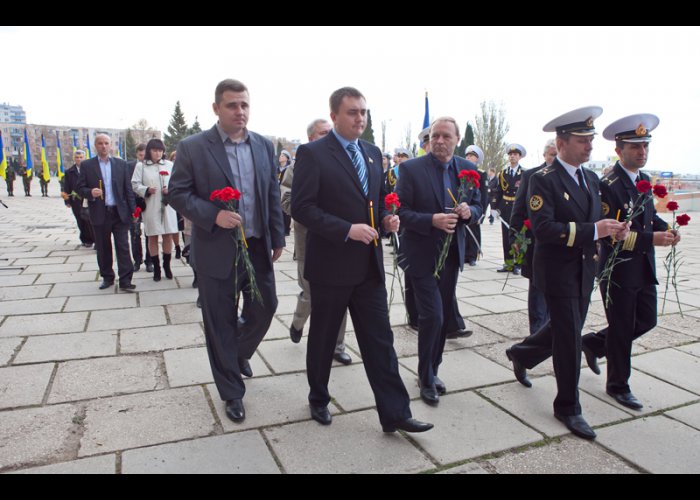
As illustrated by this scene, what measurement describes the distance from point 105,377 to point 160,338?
0.89 meters

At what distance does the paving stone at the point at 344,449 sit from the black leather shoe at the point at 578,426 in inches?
35.6

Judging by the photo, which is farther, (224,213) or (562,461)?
(224,213)

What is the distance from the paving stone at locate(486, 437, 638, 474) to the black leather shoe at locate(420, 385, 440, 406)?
65 centimetres

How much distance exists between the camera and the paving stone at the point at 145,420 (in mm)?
2646

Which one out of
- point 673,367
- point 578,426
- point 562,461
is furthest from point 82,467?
point 673,367

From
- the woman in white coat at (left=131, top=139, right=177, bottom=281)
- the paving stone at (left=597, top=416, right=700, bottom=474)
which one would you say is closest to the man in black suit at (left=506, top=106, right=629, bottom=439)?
the paving stone at (left=597, top=416, right=700, bottom=474)

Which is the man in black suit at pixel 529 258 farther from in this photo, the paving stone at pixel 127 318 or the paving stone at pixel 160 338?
the paving stone at pixel 127 318

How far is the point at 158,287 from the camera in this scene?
6.47m

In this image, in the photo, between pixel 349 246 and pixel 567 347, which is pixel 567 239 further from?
pixel 349 246

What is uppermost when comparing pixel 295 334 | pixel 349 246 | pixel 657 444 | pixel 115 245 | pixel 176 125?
pixel 176 125

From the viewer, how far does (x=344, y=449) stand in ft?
8.53

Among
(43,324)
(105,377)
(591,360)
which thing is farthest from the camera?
(43,324)
